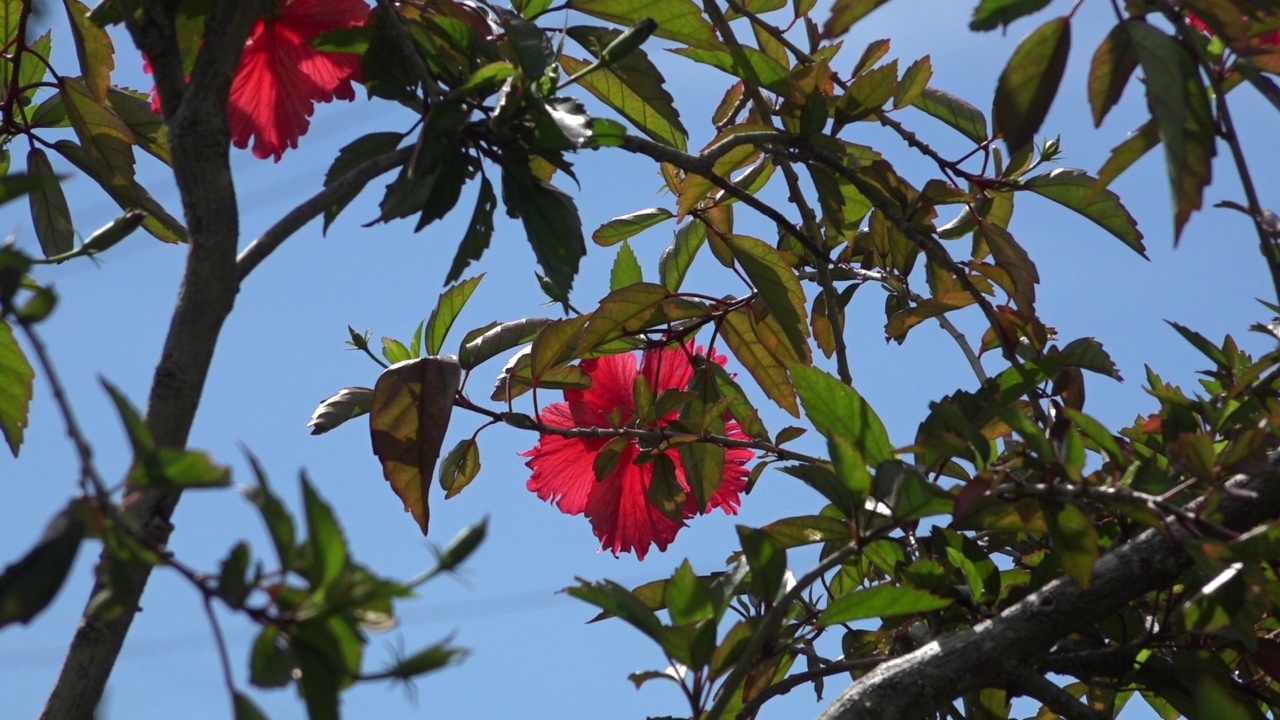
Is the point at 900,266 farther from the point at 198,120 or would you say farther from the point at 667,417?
the point at 198,120

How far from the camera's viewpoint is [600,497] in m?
1.19

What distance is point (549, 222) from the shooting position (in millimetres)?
745

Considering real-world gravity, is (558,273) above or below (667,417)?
below

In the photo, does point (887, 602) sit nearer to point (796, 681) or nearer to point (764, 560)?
point (764, 560)

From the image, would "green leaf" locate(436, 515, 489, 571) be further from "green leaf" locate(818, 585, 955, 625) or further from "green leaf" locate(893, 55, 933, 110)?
"green leaf" locate(893, 55, 933, 110)

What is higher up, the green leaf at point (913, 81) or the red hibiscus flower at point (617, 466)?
the green leaf at point (913, 81)

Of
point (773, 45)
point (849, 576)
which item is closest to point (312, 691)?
point (849, 576)

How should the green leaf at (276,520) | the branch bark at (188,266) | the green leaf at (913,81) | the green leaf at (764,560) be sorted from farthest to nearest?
the green leaf at (913,81)
the green leaf at (764,560)
the branch bark at (188,266)
the green leaf at (276,520)

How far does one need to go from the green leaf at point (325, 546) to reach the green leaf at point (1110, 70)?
51cm

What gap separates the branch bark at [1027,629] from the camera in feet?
2.34

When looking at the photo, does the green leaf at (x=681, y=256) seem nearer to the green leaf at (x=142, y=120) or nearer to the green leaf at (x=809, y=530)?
the green leaf at (x=809, y=530)

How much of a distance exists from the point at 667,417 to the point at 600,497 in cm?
11

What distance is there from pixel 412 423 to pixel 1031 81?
0.51 m

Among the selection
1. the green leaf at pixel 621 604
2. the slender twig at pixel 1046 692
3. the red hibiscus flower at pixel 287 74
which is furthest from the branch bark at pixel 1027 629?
the red hibiscus flower at pixel 287 74
